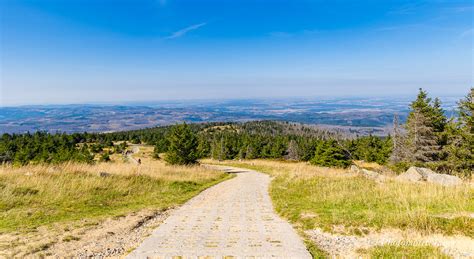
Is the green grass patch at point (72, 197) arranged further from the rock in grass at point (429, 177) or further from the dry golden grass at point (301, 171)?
the rock in grass at point (429, 177)

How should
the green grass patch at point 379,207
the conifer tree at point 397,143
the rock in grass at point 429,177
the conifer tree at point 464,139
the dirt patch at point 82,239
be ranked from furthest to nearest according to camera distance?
1. the conifer tree at point 397,143
2. the conifer tree at point 464,139
3. the rock in grass at point 429,177
4. the green grass patch at point 379,207
5. the dirt patch at point 82,239

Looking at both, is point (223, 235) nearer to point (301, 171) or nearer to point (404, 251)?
point (404, 251)

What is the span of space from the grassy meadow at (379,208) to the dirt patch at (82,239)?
186 inches

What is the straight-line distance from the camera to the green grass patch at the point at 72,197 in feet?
28.2

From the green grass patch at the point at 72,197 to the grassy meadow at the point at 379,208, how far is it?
5.53 m

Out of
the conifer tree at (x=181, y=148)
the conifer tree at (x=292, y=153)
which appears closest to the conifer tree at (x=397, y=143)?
the conifer tree at (x=181, y=148)

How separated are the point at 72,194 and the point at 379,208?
39.0 ft

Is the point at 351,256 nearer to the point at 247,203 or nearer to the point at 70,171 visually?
the point at 247,203

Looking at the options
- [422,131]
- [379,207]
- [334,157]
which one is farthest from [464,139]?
[334,157]

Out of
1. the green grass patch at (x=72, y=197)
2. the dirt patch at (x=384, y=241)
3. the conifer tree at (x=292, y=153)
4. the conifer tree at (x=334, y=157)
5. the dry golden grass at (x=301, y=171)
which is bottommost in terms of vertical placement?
the conifer tree at (x=292, y=153)

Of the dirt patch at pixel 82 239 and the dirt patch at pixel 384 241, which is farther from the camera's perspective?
the dirt patch at pixel 82 239

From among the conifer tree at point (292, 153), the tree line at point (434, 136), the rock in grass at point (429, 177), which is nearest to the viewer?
the rock in grass at point (429, 177)

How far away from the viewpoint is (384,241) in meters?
6.29

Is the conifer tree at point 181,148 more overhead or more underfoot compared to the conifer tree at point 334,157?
more overhead
